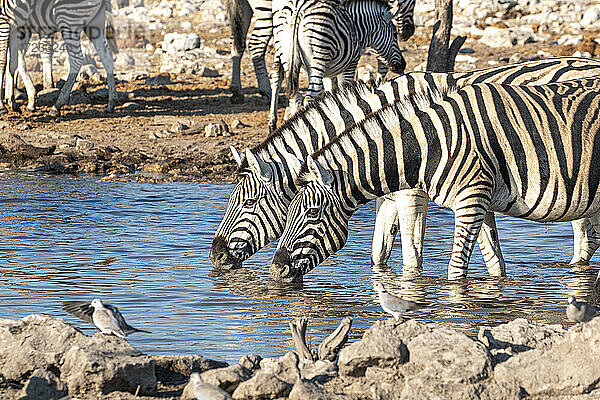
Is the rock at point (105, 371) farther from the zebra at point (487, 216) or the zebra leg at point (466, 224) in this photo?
the zebra at point (487, 216)

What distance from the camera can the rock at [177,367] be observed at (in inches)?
201

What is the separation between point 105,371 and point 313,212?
10.4 ft

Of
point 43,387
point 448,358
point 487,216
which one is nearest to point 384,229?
point 487,216

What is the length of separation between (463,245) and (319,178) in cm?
114

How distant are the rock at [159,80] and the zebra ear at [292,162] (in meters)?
11.1

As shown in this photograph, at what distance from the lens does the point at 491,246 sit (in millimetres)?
8062

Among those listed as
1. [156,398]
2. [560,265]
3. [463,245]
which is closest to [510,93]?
[463,245]

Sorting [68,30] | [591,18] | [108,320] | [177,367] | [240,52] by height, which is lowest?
[177,367]

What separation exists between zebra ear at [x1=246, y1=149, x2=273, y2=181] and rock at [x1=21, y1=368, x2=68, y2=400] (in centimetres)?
366

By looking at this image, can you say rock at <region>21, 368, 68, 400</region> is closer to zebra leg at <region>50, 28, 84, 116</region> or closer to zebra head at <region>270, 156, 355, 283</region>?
zebra head at <region>270, 156, 355, 283</region>

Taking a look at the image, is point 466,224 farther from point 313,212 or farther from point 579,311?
point 579,311

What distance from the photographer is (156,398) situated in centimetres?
476

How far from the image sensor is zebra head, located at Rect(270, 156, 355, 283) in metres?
7.61

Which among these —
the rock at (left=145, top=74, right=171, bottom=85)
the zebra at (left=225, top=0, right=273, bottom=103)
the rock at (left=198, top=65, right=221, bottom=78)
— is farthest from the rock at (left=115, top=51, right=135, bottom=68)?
the zebra at (left=225, top=0, right=273, bottom=103)
